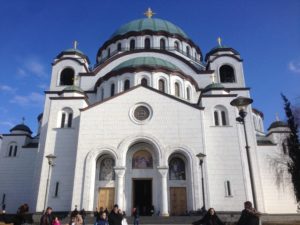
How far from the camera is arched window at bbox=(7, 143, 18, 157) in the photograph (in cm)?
2931

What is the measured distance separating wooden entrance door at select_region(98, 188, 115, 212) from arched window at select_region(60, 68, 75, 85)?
14.2 meters

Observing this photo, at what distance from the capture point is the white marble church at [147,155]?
21469mm

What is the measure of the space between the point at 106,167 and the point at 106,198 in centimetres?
240

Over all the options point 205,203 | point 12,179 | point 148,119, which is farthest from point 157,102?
point 12,179

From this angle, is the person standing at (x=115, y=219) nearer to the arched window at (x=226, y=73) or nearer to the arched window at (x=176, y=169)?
the arched window at (x=176, y=169)

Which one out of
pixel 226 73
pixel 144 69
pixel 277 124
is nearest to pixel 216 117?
pixel 144 69

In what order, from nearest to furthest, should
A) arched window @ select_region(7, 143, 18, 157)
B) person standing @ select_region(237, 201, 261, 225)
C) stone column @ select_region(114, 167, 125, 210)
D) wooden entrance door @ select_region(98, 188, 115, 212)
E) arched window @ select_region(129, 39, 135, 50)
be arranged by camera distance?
1. person standing @ select_region(237, 201, 261, 225)
2. stone column @ select_region(114, 167, 125, 210)
3. wooden entrance door @ select_region(98, 188, 115, 212)
4. arched window @ select_region(7, 143, 18, 157)
5. arched window @ select_region(129, 39, 135, 50)

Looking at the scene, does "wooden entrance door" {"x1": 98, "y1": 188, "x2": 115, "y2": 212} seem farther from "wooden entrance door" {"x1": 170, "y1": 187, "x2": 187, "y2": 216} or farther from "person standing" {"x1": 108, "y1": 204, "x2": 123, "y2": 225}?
"person standing" {"x1": 108, "y1": 204, "x2": 123, "y2": 225}

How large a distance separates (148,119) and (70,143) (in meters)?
6.67

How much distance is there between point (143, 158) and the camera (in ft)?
76.0

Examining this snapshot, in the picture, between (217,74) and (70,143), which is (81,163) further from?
(217,74)

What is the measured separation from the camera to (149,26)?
3769 cm

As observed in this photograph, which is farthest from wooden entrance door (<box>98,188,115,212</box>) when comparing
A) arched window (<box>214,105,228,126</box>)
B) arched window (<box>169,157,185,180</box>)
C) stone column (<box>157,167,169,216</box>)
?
arched window (<box>214,105,228,126</box>)

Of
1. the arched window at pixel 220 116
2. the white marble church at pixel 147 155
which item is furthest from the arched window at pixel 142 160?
the arched window at pixel 220 116
